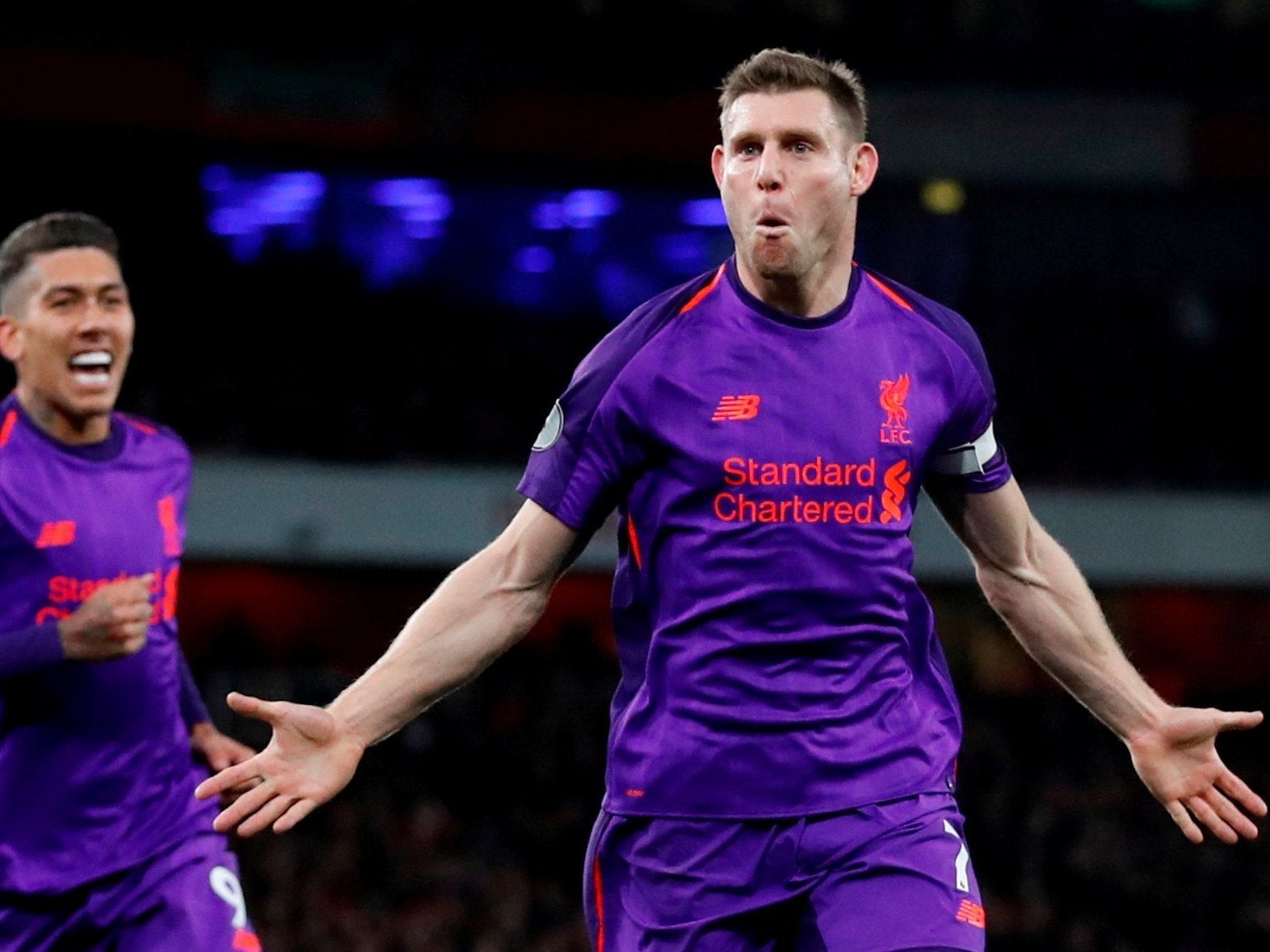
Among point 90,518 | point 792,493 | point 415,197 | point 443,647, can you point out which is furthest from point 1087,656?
point 415,197

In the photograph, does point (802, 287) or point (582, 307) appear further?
point (582, 307)

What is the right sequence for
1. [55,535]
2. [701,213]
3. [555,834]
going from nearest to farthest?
[55,535], [555,834], [701,213]

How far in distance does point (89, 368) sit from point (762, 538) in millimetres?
2376

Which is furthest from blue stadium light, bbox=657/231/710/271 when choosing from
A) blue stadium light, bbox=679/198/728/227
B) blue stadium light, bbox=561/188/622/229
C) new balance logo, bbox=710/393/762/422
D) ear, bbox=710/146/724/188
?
new balance logo, bbox=710/393/762/422

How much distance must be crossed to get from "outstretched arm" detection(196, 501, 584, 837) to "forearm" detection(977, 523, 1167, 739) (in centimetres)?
101

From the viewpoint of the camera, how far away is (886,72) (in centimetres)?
2059

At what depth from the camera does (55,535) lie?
5.01 metres

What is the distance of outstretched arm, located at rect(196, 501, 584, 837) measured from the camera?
347 cm

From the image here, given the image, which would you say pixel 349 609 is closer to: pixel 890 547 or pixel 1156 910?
pixel 1156 910

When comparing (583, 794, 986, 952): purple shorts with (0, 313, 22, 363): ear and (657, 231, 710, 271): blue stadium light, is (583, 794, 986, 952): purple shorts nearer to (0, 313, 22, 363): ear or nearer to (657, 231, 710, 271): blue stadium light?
(0, 313, 22, 363): ear

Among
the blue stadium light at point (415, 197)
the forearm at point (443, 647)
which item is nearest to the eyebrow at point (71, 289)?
the forearm at point (443, 647)

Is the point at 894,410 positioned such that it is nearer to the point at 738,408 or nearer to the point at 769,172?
the point at 738,408

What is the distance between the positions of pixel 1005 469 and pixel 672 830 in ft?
3.61

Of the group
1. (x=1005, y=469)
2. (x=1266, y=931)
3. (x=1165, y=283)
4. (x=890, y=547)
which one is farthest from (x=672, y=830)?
(x=1165, y=283)
